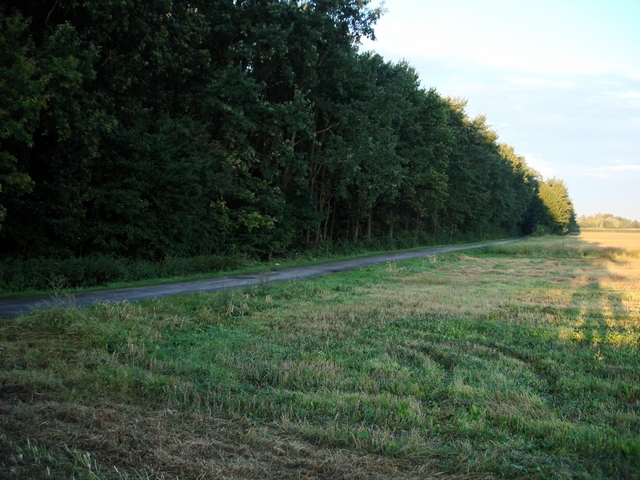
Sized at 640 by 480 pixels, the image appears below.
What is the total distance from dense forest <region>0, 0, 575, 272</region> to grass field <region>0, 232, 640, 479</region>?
347 inches

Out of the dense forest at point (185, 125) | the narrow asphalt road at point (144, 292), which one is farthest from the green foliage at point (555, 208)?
the narrow asphalt road at point (144, 292)

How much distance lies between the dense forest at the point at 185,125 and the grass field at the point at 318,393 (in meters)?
8.82

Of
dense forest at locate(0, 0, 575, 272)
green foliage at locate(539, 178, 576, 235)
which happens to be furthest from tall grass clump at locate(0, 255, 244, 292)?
green foliage at locate(539, 178, 576, 235)

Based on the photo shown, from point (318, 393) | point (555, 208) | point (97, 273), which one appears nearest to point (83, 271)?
point (97, 273)

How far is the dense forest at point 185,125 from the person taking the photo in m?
16.8

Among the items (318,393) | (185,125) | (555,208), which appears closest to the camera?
(318,393)

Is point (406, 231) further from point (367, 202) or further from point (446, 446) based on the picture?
point (446, 446)

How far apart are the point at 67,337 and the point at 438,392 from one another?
6.06m

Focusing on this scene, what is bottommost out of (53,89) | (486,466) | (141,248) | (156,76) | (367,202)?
(486,466)

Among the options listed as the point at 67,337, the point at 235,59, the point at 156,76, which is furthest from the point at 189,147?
the point at 67,337

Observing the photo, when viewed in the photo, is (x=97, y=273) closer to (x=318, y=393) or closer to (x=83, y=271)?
(x=83, y=271)

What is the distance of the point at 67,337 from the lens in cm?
820

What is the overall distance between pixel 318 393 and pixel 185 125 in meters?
20.4

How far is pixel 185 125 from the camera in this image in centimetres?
2373
